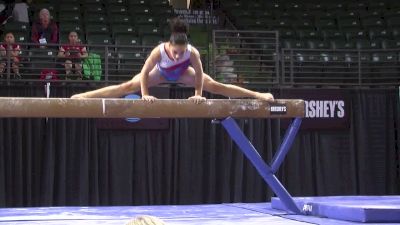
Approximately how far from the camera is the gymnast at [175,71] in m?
5.80

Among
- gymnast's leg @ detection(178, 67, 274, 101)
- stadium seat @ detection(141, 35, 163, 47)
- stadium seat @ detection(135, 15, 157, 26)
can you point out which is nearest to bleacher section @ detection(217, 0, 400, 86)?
stadium seat @ detection(135, 15, 157, 26)

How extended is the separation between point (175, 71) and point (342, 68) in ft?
19.6

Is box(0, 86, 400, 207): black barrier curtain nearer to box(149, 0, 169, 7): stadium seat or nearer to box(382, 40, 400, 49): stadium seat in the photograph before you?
box(382, 40, 400, 49): stadium seat

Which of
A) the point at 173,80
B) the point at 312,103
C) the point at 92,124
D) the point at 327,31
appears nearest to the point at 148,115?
the point at 173,80

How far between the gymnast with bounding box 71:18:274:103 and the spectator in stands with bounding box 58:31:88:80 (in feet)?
10.5

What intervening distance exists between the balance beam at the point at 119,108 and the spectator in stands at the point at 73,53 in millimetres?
3570

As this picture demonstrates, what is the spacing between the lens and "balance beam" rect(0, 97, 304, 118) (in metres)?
5.51

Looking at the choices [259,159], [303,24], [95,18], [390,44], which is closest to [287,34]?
[303,24]

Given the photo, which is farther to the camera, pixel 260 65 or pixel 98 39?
pixel 260 65

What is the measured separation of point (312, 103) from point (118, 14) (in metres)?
4.41

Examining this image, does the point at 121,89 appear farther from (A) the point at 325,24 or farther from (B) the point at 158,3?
(A) the point at 325,24

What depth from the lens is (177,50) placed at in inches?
230

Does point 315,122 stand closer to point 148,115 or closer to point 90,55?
point 90,55

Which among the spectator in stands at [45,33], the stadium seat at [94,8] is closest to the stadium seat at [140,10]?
the stadium seat at [94,8]
